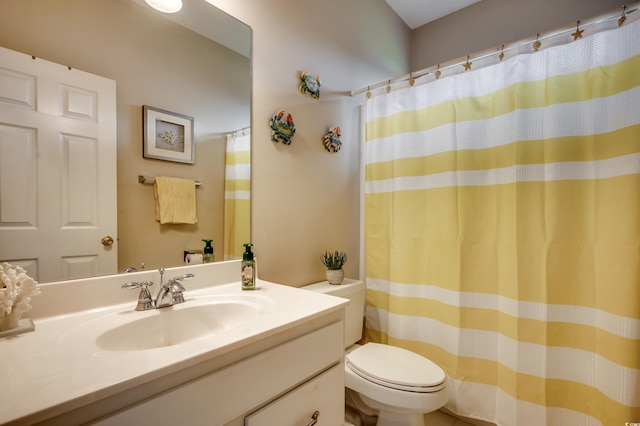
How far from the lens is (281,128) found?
54.1 inches

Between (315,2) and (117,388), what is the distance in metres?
1.88

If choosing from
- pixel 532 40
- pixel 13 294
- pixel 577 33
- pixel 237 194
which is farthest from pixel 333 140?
pixel 13 294

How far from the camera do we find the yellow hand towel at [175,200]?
3.37 ft

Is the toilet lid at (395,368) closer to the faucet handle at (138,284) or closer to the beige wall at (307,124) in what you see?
the beige wall at (307,124)

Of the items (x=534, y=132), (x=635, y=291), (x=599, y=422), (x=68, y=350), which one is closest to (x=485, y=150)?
(x=534, y=132)

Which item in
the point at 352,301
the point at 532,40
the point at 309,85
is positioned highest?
the point at 532,40

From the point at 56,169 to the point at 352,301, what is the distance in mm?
1339

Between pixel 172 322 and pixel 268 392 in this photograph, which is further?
pixel 172 322

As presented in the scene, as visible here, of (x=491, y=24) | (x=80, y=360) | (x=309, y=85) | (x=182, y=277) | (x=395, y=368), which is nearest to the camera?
(x=80, y=360)

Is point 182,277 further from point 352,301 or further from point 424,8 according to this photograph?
point 424,8

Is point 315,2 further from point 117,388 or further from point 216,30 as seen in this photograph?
point 117,388

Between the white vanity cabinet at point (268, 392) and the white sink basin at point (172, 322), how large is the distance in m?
0.14

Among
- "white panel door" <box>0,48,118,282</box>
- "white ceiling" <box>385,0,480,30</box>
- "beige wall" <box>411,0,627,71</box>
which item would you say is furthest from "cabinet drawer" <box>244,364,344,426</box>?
"white ceiling" <box>385,0,480,30</box>

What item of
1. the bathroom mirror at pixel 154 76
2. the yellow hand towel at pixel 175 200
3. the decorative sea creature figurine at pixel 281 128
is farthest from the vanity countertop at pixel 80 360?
the decorative sea creature figurine at pixel 281 128
